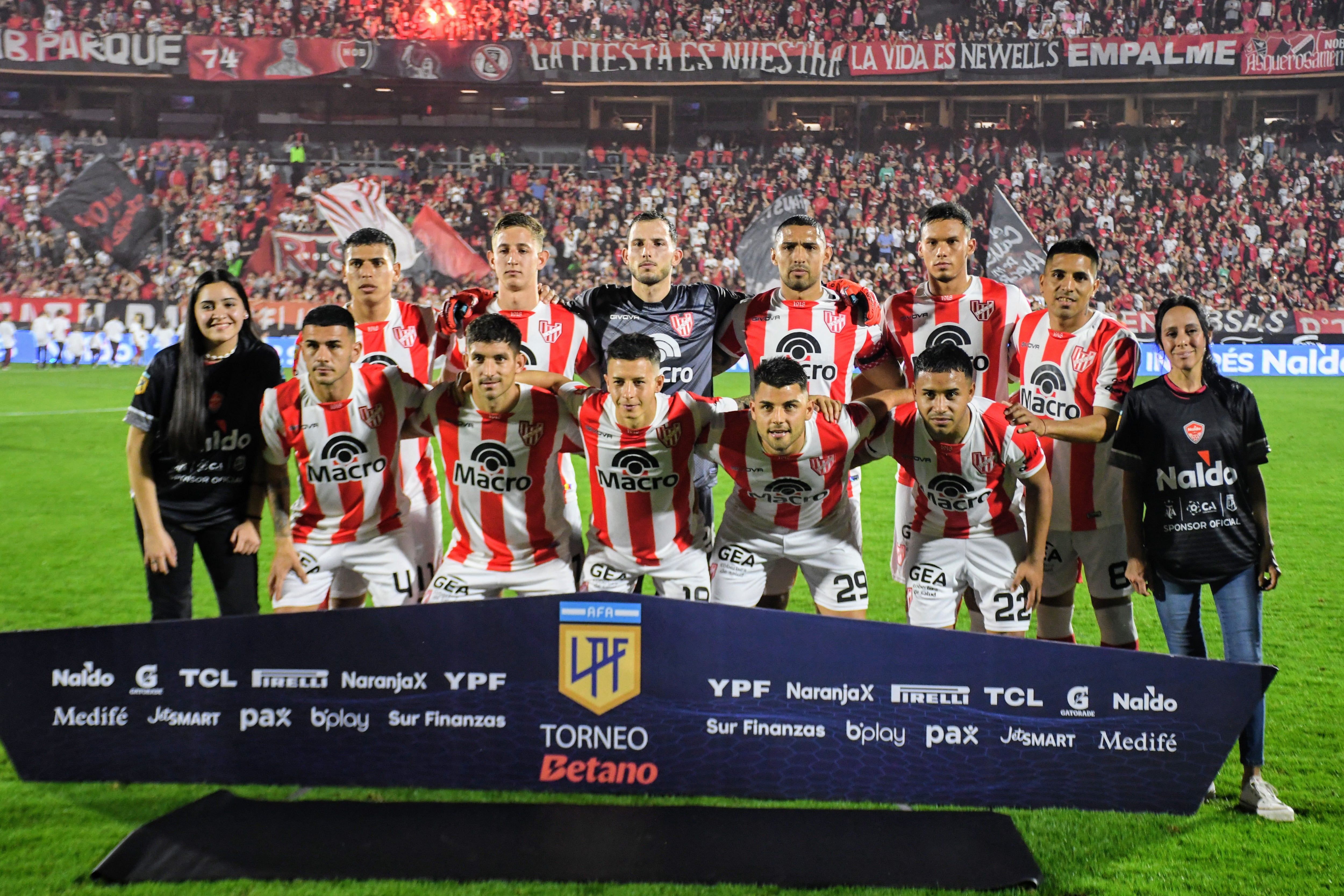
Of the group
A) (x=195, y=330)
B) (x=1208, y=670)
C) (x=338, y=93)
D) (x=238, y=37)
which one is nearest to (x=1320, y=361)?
(x=1208, y=670)

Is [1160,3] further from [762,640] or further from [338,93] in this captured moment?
[762,640]

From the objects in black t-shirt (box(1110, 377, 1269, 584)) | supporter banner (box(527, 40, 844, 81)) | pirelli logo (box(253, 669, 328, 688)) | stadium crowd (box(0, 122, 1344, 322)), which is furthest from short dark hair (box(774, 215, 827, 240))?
supporter banner (box(527, 40, 844, 81))

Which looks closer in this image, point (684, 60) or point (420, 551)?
point (420, 551)

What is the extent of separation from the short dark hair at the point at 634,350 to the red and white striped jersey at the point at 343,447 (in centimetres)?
103

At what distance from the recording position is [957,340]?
208 inches

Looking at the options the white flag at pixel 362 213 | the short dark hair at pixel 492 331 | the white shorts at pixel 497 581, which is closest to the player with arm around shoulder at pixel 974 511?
the white shorts at pixel 497 581

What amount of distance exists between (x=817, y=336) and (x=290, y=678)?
2985 millimetres

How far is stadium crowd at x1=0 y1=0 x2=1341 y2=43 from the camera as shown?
32562 mm

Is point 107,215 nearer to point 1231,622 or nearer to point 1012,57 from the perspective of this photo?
point 1012,57

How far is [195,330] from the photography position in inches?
177

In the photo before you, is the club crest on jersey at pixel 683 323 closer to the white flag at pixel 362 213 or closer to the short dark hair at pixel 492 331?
the short dark hair at pixel 492 331

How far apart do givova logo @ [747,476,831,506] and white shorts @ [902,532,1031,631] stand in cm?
55

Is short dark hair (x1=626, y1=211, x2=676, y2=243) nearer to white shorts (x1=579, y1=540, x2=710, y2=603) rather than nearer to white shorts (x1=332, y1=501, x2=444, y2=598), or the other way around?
white shorts (x1=579, y1=540, x2=710, y2=603)

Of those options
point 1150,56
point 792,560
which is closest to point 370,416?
point 792,560
